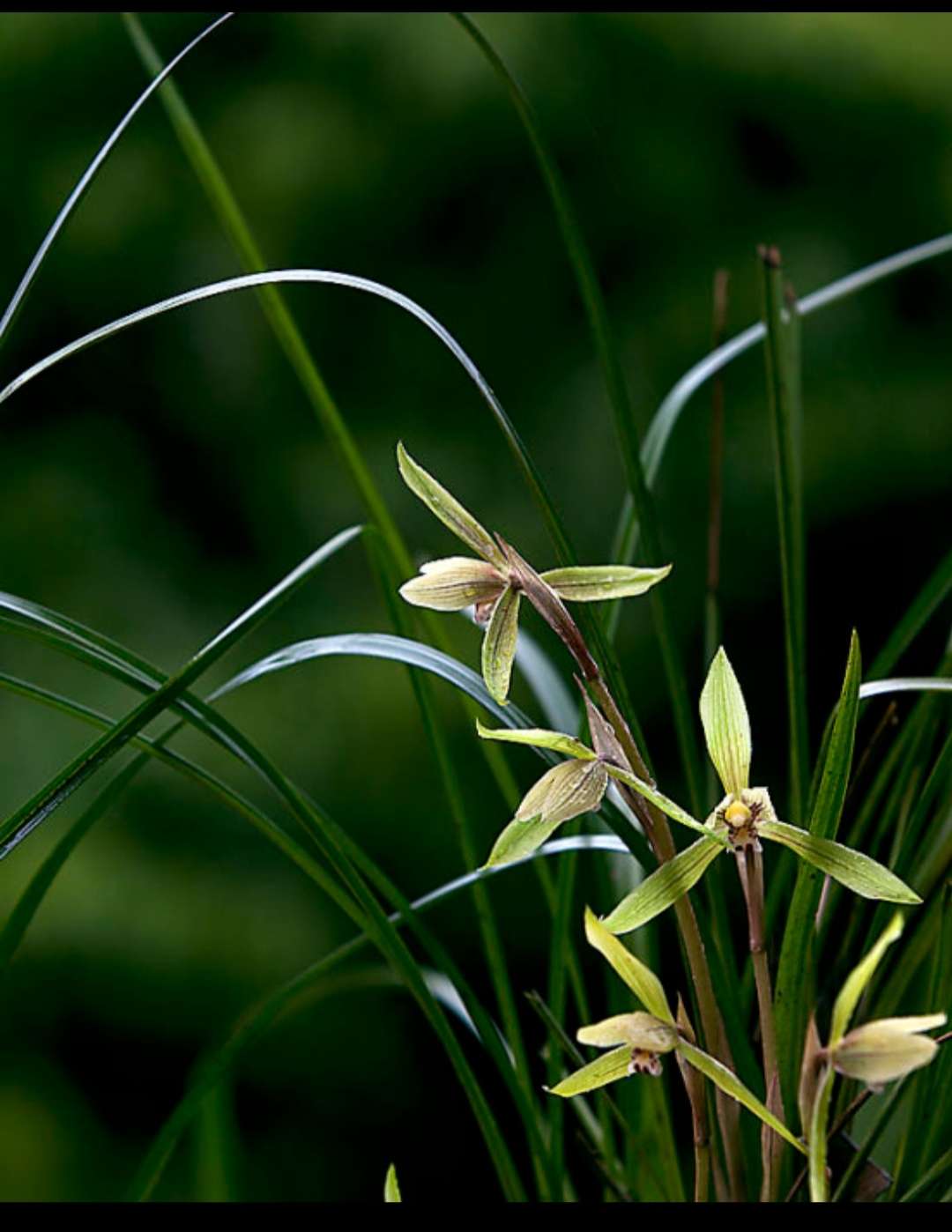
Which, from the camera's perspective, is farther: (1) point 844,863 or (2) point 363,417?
(2) point 363,417

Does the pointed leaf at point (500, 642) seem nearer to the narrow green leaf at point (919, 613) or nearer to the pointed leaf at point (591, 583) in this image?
the pointed leaf at point (591, 583)

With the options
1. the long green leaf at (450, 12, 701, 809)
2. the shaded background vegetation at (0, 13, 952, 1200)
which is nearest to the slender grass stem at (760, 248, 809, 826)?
the long green leaf at (450, 12, 701, 809)

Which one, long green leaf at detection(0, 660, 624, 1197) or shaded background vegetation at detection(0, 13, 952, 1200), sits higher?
shaded background vegetation at detection(0, 13, 952, 1200)

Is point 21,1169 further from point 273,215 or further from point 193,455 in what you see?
point 273,215

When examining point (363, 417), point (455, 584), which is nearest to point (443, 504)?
→ point (455, 584)

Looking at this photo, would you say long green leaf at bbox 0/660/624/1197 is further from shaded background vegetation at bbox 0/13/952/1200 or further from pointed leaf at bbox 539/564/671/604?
shaded background vegetation at bbox 0/13/952/1200

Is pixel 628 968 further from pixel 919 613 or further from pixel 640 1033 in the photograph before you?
pixel 919 613

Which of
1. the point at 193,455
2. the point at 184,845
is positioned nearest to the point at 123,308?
the point at 193,455
